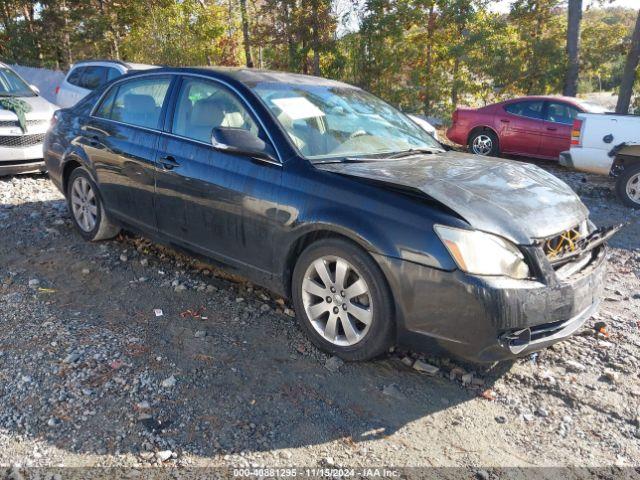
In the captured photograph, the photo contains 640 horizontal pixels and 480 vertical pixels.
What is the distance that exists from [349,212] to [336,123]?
105 centimetres

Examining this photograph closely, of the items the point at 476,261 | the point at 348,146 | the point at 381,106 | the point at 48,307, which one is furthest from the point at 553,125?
the point at 48,307

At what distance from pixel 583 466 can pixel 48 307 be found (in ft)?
11.9

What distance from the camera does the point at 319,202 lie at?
3326 millimetres

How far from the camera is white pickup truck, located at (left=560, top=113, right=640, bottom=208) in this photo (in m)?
7.58

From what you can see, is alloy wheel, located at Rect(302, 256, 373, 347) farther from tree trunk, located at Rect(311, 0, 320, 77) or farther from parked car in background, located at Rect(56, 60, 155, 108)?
tree trunk, located at Rect(311, 0, 320, 77)

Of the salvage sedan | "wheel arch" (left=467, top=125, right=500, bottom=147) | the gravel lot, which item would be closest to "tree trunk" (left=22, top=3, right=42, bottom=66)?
"wheel arch" (left=467, top=125, right=500, bottom=147)

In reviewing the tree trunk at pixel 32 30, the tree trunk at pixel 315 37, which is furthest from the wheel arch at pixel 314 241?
the tree trunk at pixel 32 30

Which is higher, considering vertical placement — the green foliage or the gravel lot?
the green foliage

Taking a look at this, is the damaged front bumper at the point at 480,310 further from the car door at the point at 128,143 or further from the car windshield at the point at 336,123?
the car door at the point at 128,143

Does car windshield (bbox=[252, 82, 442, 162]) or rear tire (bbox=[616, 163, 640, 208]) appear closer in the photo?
car windshield (bbox=[252, 82, 442, 162])

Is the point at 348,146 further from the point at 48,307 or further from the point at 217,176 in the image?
the point at 48,307

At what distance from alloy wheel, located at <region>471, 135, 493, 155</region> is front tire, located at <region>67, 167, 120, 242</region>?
8.30m

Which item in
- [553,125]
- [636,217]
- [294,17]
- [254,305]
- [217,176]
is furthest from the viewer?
[294,17]

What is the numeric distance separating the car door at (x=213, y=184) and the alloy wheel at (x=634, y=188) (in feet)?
20.1
